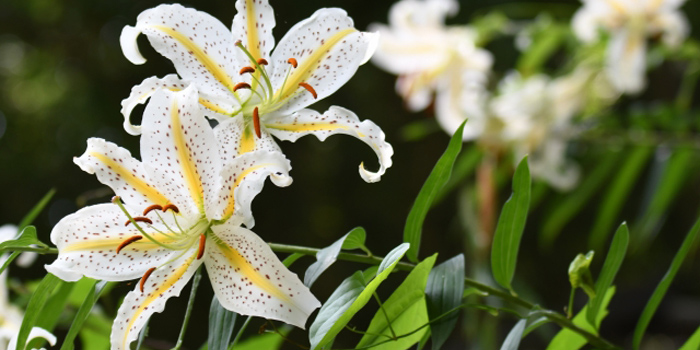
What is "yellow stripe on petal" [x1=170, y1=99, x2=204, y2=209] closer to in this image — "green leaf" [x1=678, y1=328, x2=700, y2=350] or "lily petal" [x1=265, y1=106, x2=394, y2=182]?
"lily petal" [x1=265, y1=106, x2=394, y2=182]

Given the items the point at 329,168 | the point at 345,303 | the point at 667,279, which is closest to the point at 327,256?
the point at 345,303

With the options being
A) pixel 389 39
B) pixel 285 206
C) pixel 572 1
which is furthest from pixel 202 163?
pixel 572 1

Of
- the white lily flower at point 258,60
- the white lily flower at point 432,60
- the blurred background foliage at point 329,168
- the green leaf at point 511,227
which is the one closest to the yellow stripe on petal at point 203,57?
the white lily flower at point 258,60

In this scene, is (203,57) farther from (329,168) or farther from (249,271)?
(329,168)

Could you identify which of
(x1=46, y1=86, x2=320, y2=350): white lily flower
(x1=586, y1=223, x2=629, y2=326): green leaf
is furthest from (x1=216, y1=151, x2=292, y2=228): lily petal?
(x1=586, y1=223, x2=629, y2=326): green leaf

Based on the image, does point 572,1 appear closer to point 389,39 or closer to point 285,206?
point 285,206
